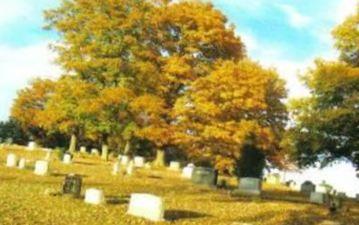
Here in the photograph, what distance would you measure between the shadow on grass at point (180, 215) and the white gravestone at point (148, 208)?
60 cm

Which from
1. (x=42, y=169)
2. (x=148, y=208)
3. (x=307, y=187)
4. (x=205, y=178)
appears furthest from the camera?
(x=307, y=187)

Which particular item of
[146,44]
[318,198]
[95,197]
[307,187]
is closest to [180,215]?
[95,197]

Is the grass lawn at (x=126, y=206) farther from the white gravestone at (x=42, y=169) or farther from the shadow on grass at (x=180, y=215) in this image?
the white gravestone at (x=42, y=169)

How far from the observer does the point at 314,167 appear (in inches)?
1531

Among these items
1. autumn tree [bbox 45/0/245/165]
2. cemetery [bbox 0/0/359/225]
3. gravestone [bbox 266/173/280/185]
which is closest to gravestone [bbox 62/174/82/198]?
cemetery [bbox 0/0/359/225]

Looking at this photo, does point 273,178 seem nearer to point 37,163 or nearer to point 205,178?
point 205,178

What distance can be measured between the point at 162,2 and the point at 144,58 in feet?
19.7

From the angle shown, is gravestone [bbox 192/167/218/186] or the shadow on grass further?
gravestone [bbox 192/167/218/186]

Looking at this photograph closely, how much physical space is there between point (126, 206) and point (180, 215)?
1.80 m

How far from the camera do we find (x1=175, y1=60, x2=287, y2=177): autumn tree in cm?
4497

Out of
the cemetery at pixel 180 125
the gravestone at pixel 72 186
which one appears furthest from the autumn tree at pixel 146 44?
the gravestone at pixel 72 186

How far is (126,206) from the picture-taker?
22.8m

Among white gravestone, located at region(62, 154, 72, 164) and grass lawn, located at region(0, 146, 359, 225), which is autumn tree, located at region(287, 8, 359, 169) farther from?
white gravestone, located at region(62, 154, 72, 164)

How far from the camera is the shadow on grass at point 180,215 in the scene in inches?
836
